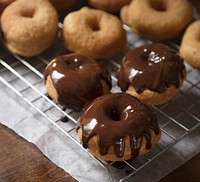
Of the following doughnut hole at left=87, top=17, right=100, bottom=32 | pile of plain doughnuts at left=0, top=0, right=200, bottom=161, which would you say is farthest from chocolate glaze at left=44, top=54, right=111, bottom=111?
doughnut hole at left=87, top=17, right=100, bottom=32

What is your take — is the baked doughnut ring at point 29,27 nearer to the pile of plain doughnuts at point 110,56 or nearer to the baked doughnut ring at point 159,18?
the pile of plain doughnuts at point 110,56

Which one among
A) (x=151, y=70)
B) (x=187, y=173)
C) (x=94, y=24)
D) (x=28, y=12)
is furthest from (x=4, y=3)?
(x=187, y=173)

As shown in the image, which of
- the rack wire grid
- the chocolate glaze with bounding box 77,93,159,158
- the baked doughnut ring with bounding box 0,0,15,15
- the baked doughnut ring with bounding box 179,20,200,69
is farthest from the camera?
the baked doughnut ring with bounding box 0,0,15,15

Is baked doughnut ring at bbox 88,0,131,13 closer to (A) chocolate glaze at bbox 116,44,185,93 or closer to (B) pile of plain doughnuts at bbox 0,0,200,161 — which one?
(B) pile of plain doughnuts at bbox 0,0,200,161

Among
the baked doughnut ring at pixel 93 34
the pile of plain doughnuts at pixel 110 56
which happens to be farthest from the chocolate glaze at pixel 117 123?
the baked doughnut ring at pixel 93 34

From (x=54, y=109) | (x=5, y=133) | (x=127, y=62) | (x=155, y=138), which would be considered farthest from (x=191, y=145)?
(x=5, y=133)

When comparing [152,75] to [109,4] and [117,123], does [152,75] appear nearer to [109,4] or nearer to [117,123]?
[117,123]
